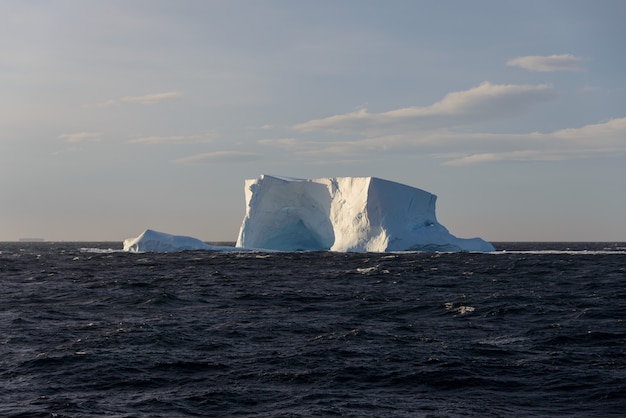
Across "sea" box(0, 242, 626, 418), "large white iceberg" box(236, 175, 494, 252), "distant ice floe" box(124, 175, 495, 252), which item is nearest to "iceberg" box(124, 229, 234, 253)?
"distant ice floe" box(124, 175, 495, 252)

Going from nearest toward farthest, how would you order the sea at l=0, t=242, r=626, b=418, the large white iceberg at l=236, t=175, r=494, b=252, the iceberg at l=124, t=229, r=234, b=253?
the sea at l=0, t=242, r=626, b=418 < the large white iceberg at l=236, t=175, r=494, b=252 < the iceberg at l=124, t=229, r=234, b=253

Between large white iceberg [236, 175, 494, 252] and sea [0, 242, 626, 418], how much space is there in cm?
2434

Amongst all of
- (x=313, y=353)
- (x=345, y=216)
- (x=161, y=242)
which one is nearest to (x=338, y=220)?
(x=345, y=216)

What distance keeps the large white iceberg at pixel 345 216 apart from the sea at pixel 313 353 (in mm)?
24344

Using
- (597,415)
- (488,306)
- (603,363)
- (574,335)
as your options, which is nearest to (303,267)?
(488,306)

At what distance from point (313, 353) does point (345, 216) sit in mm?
37881

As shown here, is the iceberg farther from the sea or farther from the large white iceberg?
the sea

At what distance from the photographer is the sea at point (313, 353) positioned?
9.21 meters

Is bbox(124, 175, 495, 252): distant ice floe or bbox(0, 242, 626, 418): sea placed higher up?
bbox(124, 175, 495, 252): distant ice floe

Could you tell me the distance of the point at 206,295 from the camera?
2214cm

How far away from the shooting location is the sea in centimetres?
921

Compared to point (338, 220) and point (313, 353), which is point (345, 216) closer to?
point (338, 220)

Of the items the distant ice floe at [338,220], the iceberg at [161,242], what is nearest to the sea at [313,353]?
the distant ice floe at [338,220]

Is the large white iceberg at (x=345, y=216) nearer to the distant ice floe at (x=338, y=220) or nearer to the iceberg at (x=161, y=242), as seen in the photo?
the distant ice floe at (x=338, y=220)
